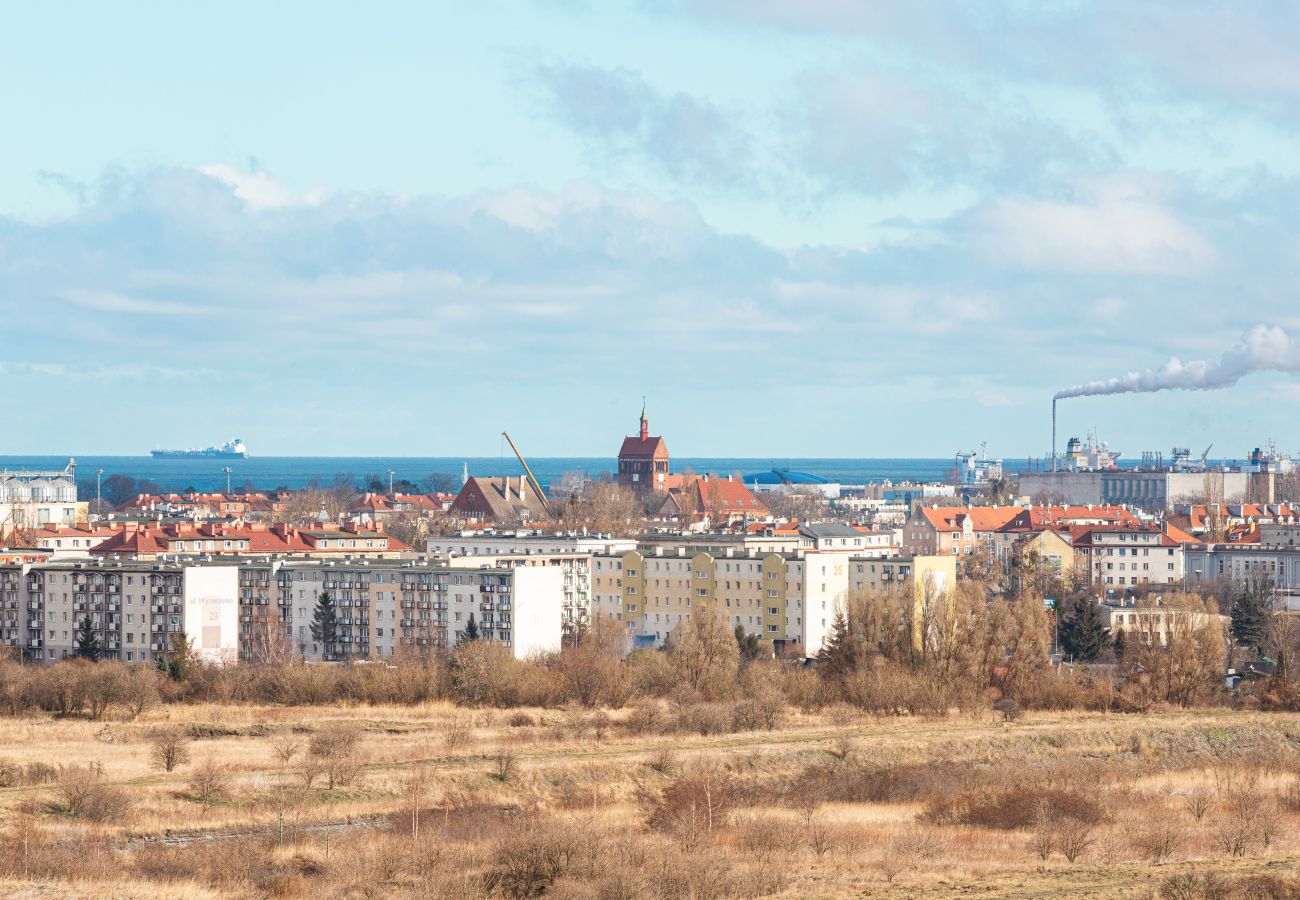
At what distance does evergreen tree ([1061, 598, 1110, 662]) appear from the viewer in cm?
6281

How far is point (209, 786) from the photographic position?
35.9m

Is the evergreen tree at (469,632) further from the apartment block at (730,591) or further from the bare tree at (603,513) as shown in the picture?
the bare tree at (603,513)

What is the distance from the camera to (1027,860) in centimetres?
3172

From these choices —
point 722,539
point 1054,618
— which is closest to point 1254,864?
point 1054,618

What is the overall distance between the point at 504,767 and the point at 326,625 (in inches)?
943

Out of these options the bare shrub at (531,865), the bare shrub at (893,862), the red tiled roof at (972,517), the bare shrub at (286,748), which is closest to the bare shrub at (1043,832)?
the bare shrub at (893,862)

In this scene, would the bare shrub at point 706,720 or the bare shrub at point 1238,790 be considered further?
the bare shrub at point 706,720

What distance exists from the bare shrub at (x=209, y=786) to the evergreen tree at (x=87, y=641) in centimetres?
2474

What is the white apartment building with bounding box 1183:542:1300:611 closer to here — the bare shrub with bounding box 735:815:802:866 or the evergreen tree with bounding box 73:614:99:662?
the evergreen tree with bounding box 73:614:99:662

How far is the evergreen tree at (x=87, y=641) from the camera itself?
60.7 meters

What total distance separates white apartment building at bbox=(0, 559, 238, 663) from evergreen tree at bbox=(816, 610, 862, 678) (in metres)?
18.3

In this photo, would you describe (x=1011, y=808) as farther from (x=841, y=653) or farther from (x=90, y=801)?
(x=841, y=653)

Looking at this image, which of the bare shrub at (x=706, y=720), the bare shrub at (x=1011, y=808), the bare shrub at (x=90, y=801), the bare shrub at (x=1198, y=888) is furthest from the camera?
the bare shrub at (x=706, y=720)

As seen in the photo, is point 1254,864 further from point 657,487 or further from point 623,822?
point 657,487
